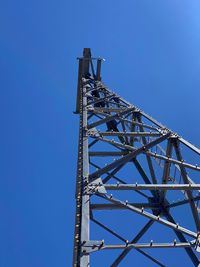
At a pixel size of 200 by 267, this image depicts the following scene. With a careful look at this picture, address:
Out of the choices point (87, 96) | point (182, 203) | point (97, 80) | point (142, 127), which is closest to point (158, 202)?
point (182, 203)

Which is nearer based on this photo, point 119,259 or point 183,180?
point 119,259

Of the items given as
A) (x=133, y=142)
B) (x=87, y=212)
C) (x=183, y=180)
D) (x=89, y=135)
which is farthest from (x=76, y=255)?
(x=133, y=142)

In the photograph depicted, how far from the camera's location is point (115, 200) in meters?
9.42

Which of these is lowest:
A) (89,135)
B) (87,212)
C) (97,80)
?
(87,212)

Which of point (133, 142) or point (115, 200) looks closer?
point (115, 200)

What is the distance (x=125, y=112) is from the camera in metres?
17.1

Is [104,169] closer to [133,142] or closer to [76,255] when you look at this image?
[76,255]

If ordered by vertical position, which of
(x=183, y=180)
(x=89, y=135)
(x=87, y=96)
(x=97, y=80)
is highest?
(x=97, y=80)

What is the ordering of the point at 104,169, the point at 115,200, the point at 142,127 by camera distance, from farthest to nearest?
the point at 142,127, the point at 104,169, the point at 115,200

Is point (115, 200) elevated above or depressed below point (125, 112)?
below

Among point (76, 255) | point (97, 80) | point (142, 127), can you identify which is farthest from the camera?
point (97, 80)

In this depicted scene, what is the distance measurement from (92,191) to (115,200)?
58 cm

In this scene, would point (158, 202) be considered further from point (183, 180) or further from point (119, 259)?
point (119, 259)

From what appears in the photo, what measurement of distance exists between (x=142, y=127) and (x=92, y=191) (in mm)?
6662
